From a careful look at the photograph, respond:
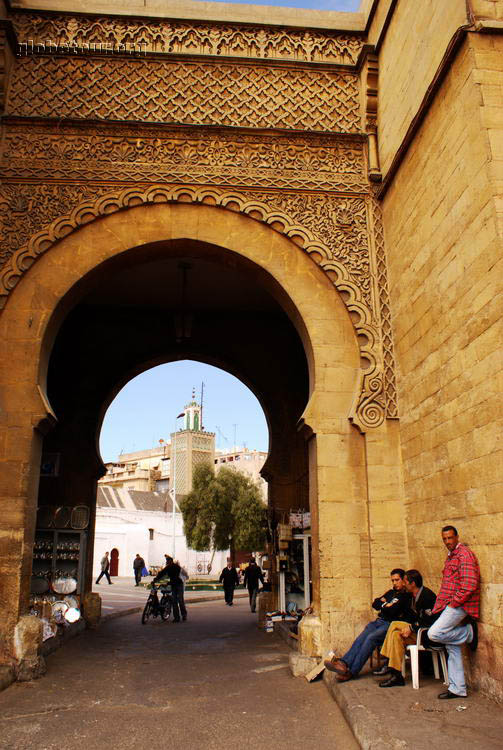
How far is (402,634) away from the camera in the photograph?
15.5ft

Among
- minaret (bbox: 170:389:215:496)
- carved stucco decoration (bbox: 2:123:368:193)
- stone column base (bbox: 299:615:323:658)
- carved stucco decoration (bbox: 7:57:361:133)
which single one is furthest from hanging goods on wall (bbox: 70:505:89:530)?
minaret (bbox: 170:389:215:496)

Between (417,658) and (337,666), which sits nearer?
(417,658)

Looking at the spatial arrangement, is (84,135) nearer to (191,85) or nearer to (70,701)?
(191,85)

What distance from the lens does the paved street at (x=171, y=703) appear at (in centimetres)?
404

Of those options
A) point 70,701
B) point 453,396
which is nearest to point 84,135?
point 453,396

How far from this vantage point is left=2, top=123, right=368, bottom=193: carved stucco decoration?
7.06 metres

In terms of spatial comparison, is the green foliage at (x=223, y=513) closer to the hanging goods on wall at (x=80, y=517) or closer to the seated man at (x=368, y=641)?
the hanging goods on wall at (x=80, y=517)

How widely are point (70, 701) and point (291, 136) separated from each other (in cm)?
642

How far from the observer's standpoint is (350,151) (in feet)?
24.2

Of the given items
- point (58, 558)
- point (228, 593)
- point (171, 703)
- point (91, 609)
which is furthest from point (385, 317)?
point (228, 593)

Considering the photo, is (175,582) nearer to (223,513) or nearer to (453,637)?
(453,637)

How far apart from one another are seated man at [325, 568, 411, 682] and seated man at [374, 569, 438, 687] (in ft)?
0.33

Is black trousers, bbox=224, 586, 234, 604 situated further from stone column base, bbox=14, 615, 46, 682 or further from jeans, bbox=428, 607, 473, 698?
jeans, bbox=428, 607, 473, 698

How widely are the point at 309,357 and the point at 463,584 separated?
3.14 metres
